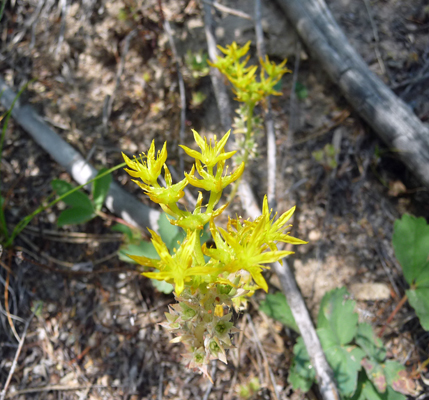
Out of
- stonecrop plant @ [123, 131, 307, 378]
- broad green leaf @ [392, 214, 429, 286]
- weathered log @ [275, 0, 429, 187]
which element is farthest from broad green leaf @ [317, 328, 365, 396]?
weathered log @ [275, 0, 429, 187]


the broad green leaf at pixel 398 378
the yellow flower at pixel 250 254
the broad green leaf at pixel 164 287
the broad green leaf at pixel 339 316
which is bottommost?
the broad green leaf at pixel 398 378

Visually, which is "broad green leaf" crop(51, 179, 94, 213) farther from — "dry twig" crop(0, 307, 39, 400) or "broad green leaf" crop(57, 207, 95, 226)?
"dry twig" crop(0, 307, 39, 400)

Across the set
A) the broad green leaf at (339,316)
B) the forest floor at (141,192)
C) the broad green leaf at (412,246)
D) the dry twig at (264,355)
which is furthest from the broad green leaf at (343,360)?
the broad green leaf at (412,246)

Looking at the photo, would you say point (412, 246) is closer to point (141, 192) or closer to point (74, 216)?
point (141, 192)

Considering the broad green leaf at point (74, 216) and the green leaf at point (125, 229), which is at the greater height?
the broad green leaf at point (74, 216)

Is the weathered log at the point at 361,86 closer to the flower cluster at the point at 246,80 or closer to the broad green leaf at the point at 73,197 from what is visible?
the flower cluster at the point at 246,80
